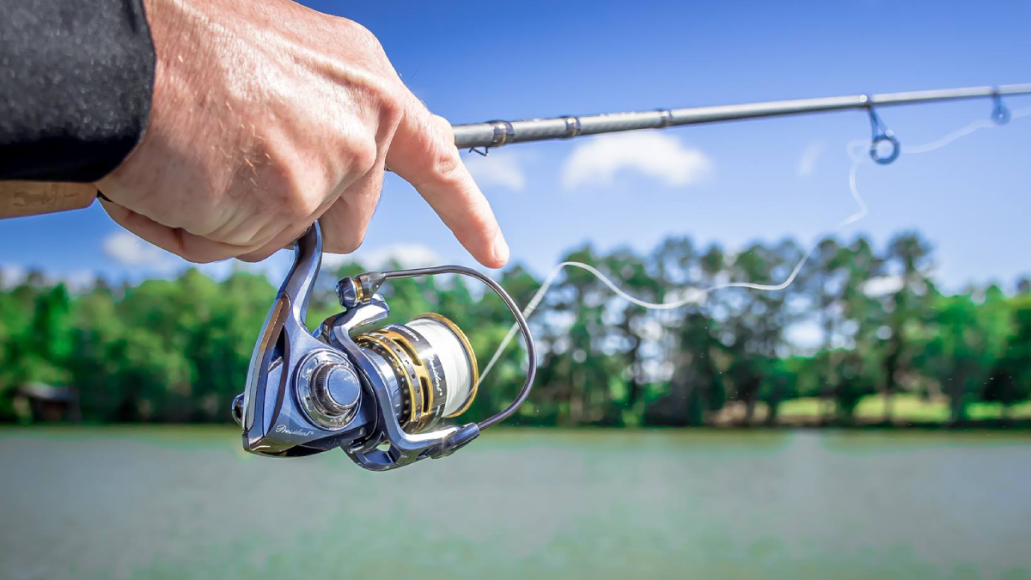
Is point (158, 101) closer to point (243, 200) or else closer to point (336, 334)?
point (243, 200)

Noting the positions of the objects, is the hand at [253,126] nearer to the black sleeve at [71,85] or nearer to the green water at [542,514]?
the black sleeve at [71,85]

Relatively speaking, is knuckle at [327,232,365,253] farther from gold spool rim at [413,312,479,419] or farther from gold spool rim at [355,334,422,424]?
gold spool rim at [413,312,479,419]

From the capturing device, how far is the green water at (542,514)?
982 centimetres

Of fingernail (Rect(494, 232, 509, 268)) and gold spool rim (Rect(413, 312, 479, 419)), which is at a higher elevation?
fingernail (Rect(494, 232, 509, 268))

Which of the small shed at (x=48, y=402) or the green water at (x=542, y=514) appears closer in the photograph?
the green water at (x=542, y=514)

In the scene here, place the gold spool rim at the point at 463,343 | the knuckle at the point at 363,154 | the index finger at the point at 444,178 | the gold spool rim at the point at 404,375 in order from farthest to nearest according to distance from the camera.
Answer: the gold spool rim at the point at 463,343, the gold spool rim at the point at 404,375, the index finger at the point at 444,178, the knuckle at the point at 363,154

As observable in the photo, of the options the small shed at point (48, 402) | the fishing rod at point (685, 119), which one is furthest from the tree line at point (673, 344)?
the fishing rod at point (685, 119)

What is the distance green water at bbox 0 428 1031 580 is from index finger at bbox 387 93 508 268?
29.2ft

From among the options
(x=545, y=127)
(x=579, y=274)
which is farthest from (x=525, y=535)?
(x=545, y=127)

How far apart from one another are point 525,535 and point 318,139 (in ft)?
35.0

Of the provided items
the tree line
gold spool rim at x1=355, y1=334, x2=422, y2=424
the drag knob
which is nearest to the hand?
the drag knob

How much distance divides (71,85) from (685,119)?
1.51 metres

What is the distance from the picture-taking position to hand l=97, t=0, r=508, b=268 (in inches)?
21.9

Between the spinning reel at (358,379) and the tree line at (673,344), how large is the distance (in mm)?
14412
